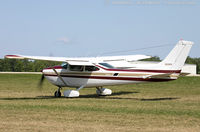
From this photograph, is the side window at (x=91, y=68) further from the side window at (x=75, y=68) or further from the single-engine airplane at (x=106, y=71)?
the side window at (x=75, y=68)

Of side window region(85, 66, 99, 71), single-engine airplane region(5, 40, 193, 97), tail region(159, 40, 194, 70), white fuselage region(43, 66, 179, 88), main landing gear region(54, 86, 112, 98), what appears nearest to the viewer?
tail region(159, 40, 194, 70)

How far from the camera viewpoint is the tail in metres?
16.0

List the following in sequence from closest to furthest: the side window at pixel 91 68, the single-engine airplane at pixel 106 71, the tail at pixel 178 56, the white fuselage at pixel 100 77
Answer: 1. the tail at pixel 178 56
2. the single-engine airplane at pixel 106 71
3. the white fuselage at pixel 100 77
4. the side window at pixel 91 68

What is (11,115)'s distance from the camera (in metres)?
10.7

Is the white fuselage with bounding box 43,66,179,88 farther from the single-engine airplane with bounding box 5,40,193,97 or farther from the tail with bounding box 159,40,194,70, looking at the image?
the tail with bounding box 159,40,194,70

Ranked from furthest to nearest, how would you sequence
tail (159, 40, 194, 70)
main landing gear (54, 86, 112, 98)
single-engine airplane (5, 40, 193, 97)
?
main landing gear (54, 86, 112, 98), single-engine airplane (5, 40, 193, 97), tail (159, 40, 194, 70)

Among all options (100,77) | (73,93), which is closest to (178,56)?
(100,77)

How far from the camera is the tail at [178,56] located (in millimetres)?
16016

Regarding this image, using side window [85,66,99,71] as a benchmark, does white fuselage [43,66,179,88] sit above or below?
below

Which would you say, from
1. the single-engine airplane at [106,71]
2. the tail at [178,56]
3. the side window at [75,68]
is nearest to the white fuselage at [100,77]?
the single-engine airplane at [106,71]

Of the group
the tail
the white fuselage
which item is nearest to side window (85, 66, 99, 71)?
the white fuselage

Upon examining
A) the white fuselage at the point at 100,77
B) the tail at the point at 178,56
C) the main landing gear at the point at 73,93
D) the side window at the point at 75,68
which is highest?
the tail at the point at 178,56

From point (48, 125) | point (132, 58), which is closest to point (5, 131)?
point (48, 125)

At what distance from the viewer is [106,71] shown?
17062 millimetres
